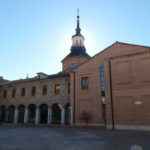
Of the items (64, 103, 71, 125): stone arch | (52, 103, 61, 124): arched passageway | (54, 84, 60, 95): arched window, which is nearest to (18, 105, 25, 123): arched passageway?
(52, 103, 61, 124): arched passageway

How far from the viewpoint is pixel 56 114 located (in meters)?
27.1

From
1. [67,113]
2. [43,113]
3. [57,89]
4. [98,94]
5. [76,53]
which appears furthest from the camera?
[76,53]

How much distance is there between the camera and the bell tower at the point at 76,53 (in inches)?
1395

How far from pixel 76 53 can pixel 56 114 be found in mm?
13873

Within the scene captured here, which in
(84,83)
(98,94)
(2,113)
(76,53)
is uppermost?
(76,53)

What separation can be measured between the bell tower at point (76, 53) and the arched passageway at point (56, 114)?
31.8ft

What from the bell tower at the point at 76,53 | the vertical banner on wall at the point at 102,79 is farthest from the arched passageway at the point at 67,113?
the bell tower at the point at 76,53

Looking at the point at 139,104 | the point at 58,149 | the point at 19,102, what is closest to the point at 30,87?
the point at 19,102

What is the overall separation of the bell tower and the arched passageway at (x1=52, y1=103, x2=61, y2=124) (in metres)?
9.70

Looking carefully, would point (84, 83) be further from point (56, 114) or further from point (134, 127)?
point (134, 127)

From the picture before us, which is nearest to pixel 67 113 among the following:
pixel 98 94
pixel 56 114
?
pixel 56 114

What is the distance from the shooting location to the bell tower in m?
35.4

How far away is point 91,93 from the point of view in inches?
868

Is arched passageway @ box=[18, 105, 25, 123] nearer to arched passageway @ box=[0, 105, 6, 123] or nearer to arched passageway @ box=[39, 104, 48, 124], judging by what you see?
arched passageway @ box=[39, 104, 48, 124]
